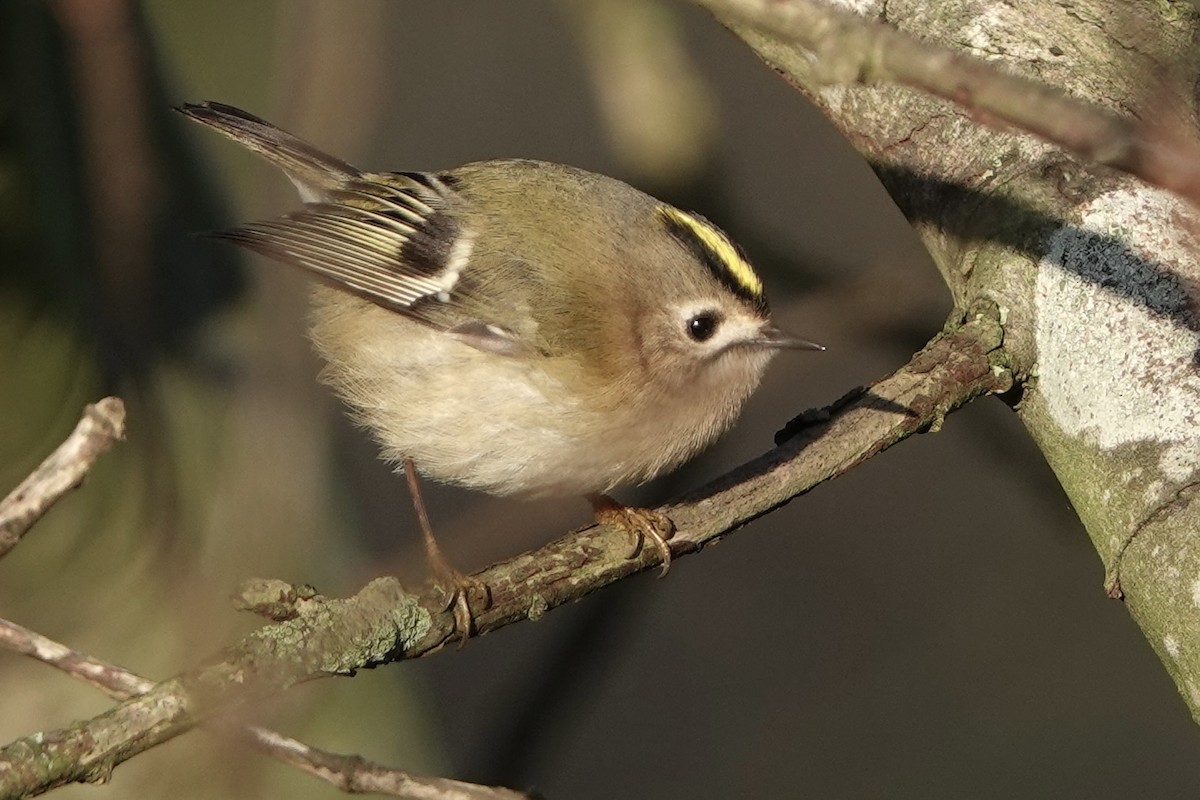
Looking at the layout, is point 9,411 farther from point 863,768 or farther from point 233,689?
point 863,768

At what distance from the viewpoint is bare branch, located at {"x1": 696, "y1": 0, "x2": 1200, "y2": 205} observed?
28.0 inches

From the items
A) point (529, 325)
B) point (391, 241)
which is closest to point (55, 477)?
point (529, 325)

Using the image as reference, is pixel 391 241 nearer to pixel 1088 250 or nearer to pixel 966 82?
pixel 1088 250

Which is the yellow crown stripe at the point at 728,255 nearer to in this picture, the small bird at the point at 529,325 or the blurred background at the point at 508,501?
the small bird at the point at 529,325

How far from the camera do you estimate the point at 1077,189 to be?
69.6 inches

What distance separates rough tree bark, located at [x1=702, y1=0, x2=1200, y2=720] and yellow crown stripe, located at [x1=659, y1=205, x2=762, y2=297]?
9.8 inches

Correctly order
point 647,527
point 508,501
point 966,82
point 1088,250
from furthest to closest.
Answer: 1. point 508,501
2. point 647,527
3. point 1088,250
4. point 966,82

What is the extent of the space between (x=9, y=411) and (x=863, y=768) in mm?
3255

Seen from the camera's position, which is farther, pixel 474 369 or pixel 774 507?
Result: pixel 474 369

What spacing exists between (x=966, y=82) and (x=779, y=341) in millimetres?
1385

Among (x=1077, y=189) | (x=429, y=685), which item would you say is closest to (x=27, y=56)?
(x=1077, y=189)

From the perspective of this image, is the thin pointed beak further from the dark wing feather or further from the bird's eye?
the dark wing feather

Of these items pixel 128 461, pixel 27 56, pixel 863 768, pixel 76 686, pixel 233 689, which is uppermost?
pixel 27 56

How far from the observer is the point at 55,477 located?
3.86 ft
